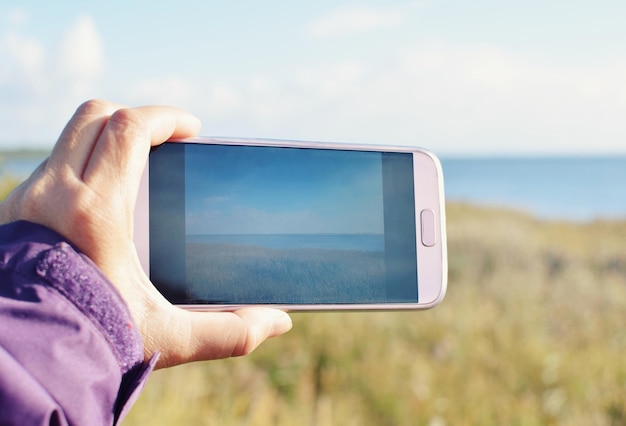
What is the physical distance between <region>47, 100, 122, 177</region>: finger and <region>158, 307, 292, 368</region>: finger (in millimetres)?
414

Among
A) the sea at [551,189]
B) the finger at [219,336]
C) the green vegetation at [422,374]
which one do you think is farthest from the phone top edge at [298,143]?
the sea at [551,189]

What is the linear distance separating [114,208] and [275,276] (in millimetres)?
527

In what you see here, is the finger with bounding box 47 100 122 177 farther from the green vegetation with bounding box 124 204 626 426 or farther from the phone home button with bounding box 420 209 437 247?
the green vegetation with bounding box 124 204 626 426

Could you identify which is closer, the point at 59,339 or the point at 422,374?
the point at 59,339

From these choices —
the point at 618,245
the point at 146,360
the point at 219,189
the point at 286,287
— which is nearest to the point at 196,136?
the point at 219,189

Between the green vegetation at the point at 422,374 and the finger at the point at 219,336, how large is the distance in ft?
5.63

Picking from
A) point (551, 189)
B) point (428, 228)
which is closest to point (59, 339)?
point (428, 228)

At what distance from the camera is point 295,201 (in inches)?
69.7

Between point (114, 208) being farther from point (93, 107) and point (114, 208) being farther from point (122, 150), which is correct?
point (93, 107)

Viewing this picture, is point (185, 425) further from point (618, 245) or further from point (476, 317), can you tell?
point (618, 245)

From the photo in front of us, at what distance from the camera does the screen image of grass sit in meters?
1.62

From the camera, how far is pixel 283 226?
5.66ft

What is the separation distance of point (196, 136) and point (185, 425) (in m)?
1.94

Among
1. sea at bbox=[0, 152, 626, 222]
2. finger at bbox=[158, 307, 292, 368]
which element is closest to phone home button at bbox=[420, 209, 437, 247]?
finger at bbox=[158, 307, 292, 368]
